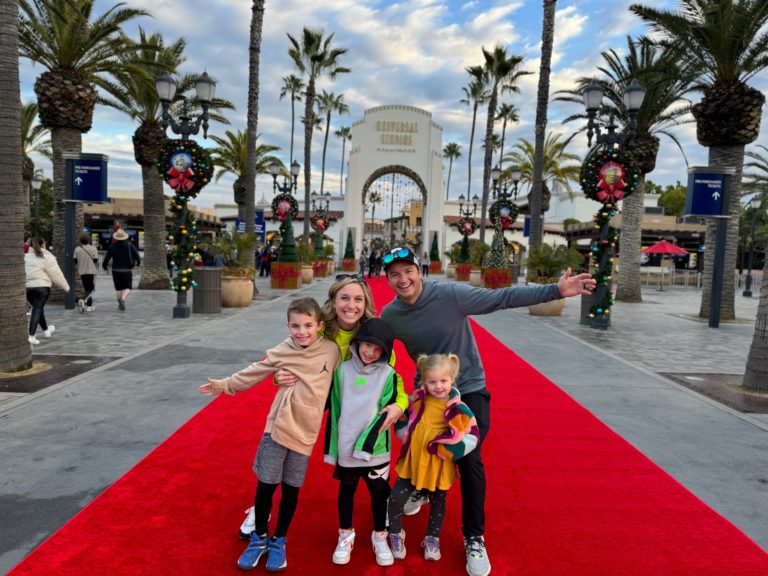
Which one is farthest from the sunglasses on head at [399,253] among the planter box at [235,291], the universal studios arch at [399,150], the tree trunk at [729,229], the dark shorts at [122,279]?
the universal studios arch at [399,150]

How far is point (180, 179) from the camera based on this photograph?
12.4 m

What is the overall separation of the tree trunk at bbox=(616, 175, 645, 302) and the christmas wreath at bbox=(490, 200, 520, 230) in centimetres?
642

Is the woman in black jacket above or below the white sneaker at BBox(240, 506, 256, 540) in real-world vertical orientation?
above

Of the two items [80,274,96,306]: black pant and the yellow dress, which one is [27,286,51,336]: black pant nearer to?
[80,274,96,306]: black pant

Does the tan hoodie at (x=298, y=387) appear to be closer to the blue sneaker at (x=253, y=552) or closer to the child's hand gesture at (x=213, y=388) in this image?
the child's hand gesture at (x=213, y=388)

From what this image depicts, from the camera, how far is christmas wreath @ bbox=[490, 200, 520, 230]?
24.8 meters

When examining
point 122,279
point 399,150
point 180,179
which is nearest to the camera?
point 180,179

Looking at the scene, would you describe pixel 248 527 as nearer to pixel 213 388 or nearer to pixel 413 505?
pixel 213 388

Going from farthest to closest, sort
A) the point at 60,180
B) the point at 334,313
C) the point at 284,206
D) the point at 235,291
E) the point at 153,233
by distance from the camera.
Result: the point at 284,206 < the point at 153,233 < the point at 235,291 < the point at 60,180 < the point at 334,313

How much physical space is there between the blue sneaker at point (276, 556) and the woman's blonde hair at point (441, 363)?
45.5 inches

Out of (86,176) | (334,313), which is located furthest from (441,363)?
(86,176)

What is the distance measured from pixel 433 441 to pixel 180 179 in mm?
11277

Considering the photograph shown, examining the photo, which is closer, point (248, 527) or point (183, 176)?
point (248, 527)

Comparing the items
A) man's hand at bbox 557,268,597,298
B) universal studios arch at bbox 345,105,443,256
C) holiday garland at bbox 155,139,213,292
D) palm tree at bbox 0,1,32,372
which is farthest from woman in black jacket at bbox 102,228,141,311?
universal studios arch at bbox 345,105,443,256
